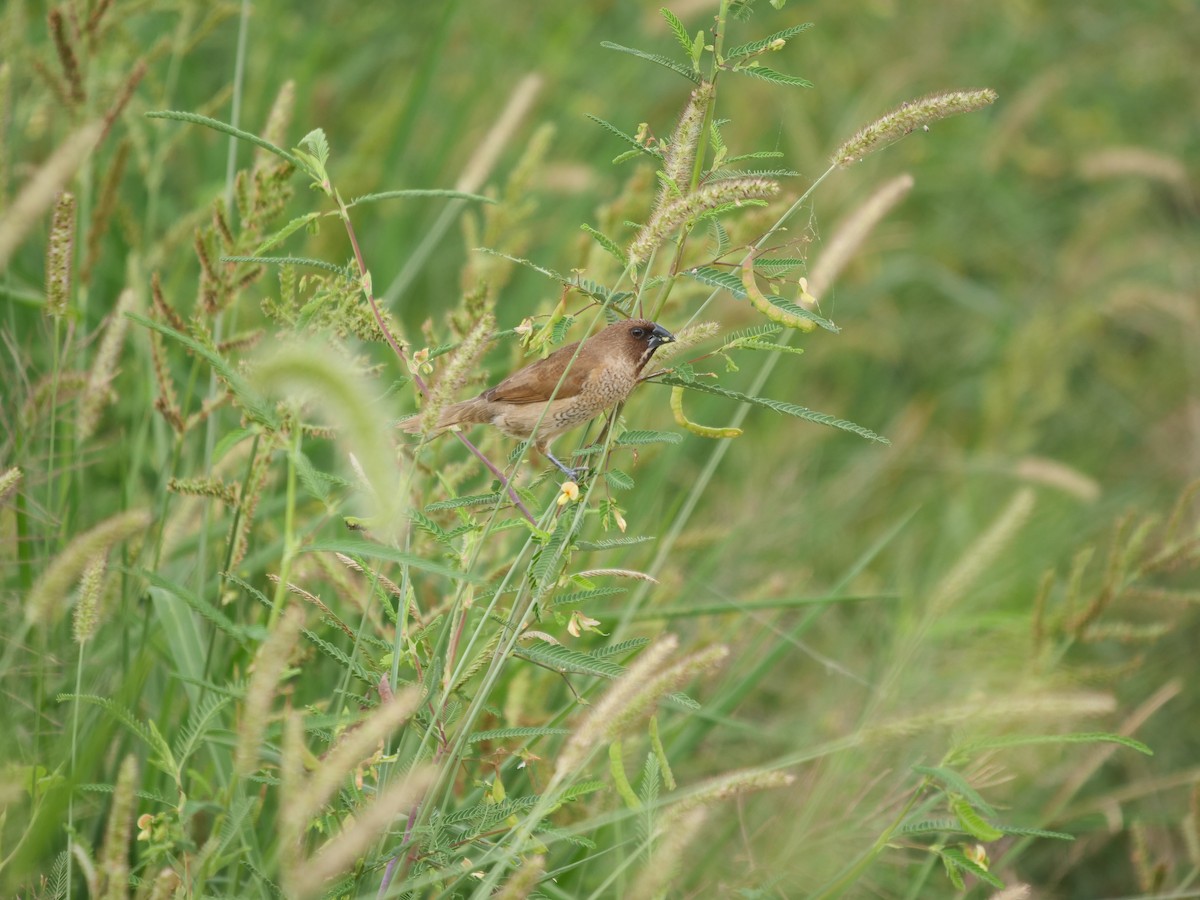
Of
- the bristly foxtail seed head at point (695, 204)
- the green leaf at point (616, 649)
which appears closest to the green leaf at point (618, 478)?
the green leaf at point (616, 649)

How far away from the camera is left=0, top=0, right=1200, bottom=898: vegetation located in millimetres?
1968

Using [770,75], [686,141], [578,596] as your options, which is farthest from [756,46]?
[578,596]

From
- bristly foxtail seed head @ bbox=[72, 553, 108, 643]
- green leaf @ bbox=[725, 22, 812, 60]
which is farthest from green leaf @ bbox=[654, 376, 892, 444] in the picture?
bristly foxtail seed head @ bbox=[72, 553, 108, 643]

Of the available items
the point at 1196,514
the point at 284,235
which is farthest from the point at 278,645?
the point at 1196,514

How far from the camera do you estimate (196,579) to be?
2691 mm

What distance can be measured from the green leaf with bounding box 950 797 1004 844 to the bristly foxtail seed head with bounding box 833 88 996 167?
1097mm

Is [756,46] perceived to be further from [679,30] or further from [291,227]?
[291,227]

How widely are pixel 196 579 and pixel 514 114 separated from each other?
1.50 m

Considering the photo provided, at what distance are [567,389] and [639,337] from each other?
195mm

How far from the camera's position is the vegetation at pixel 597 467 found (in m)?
1.97

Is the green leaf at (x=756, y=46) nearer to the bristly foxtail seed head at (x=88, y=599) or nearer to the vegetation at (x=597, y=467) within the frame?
the vegetation at (x=597, y=467)

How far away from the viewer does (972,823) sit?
2025 millimetres

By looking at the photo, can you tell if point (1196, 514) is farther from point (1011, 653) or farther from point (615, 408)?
point (615, 408)

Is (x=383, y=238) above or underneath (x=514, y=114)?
underneath
